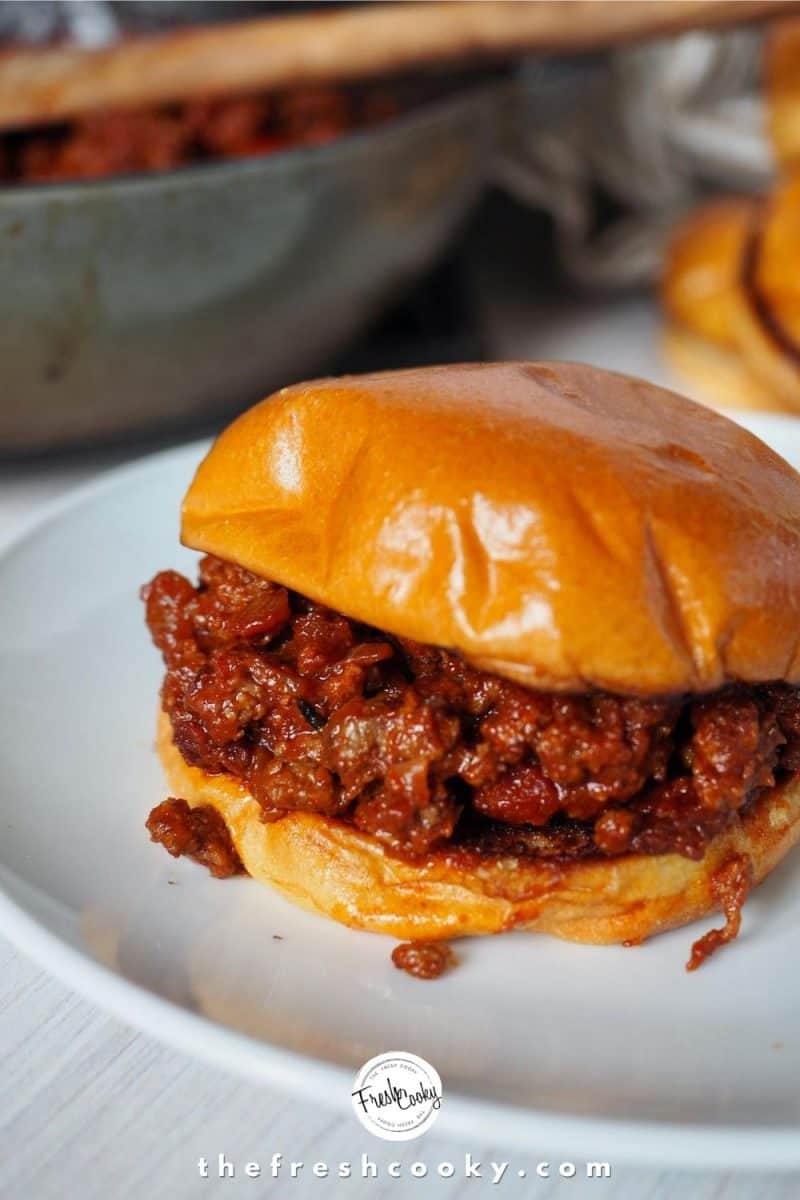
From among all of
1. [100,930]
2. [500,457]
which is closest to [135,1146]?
[100,930]

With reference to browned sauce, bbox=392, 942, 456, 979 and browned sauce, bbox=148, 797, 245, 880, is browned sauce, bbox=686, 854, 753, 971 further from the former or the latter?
browned sauce, bbox=148, 797, 245, 880

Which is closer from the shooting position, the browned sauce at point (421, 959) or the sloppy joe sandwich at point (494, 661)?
the sloppy joe sandwich at point (494, 661)

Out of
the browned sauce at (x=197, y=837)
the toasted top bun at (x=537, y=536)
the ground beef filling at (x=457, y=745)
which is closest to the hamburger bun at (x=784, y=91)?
the toasted top bun at (x=537, y=536)

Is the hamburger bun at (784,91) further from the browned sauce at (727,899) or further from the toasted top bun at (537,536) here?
the browned sauce at (727,899)

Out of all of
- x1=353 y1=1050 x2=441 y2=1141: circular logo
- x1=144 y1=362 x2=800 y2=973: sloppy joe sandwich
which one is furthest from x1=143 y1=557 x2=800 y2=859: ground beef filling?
x1=353 y1=1050 x2=441 y2=1141: circular logo

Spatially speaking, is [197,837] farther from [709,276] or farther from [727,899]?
[709,276]

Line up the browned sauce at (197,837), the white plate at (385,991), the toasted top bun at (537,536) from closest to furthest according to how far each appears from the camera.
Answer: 1. the white plate at (385,991)
2. the toasted top bun at (537,536)
3. the browned sauce at (197,837)
